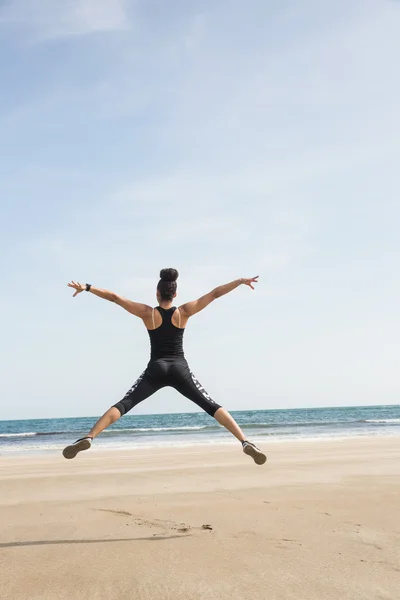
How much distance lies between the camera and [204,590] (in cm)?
417

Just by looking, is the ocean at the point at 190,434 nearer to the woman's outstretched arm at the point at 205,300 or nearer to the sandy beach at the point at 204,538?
the sandy beach at the point at 204,538

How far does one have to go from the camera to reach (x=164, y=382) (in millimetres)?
6344

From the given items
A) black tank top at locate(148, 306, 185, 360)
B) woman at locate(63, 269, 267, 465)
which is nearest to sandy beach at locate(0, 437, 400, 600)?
woman at locate(63, 269, 267, 465)

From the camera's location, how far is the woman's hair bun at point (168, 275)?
21.3 feet

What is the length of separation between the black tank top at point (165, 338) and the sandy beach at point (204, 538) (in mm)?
1911

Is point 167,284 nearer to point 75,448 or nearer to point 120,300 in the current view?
point 120,300

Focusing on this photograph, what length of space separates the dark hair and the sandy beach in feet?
8.40

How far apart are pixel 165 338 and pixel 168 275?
2.35 ft

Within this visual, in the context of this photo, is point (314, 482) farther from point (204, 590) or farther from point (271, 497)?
point (204, 590)

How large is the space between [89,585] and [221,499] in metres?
3.96

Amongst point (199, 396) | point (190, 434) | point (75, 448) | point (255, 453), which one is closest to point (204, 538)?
point (255, 453)

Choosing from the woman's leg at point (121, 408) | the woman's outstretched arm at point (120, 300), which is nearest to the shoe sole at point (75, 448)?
the woman's leg at point (121, 408)

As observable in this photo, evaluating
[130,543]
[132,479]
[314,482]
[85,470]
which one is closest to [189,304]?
[130,543]

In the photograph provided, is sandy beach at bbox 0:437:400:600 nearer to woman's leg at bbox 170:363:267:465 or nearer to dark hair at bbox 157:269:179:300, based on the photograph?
woman's leg at bbox 170:363:267:465
